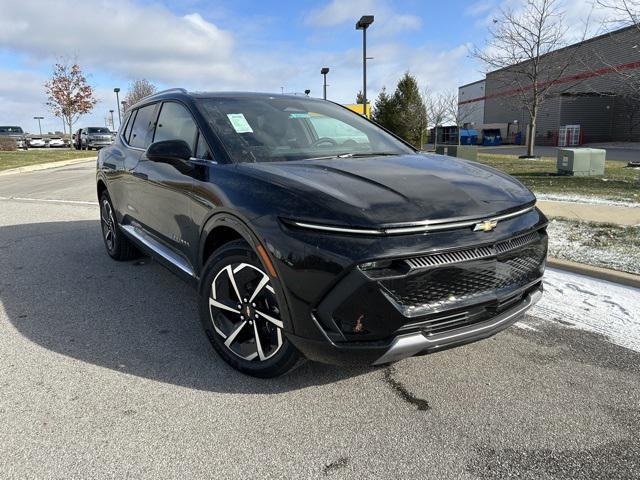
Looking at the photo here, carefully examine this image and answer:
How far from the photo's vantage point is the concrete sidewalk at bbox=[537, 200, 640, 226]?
23.0 feet

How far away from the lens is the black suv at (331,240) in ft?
7.77

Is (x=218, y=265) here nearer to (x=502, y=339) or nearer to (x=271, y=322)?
(x=271, y=322)

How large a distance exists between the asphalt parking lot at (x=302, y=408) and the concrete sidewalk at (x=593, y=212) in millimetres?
3969

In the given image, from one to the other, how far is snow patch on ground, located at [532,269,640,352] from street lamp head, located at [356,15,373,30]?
1504cm

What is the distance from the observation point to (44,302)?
14.3 feet

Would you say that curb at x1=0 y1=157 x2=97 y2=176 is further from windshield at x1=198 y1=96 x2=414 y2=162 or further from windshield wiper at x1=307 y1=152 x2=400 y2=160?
windshield wiper at x1=307 y1=152 x2=400 y2=160

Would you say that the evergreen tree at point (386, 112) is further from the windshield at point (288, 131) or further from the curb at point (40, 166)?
the windshield at point (288, 131)

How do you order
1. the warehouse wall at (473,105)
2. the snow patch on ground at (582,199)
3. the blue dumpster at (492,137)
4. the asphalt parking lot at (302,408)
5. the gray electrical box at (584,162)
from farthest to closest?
the warehouse wall at (473,105), the blue dumpster at (492,137), the gray electrical box at (584,162), the snow patch on ground at (582,199), the asphalt parking lot at (302,408)

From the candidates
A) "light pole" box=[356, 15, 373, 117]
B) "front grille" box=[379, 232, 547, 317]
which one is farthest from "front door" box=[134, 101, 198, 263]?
"light pole" box=[356, 15, 373, 117]

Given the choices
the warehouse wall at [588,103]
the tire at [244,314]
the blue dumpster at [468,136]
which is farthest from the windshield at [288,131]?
the blue dumpster at [468,136]

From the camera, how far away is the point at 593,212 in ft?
25.0

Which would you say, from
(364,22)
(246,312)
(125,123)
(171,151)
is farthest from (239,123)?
(364,22)

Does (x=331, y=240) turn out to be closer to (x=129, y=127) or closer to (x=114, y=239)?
(x=129, y=127)

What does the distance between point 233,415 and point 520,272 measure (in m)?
1.72
